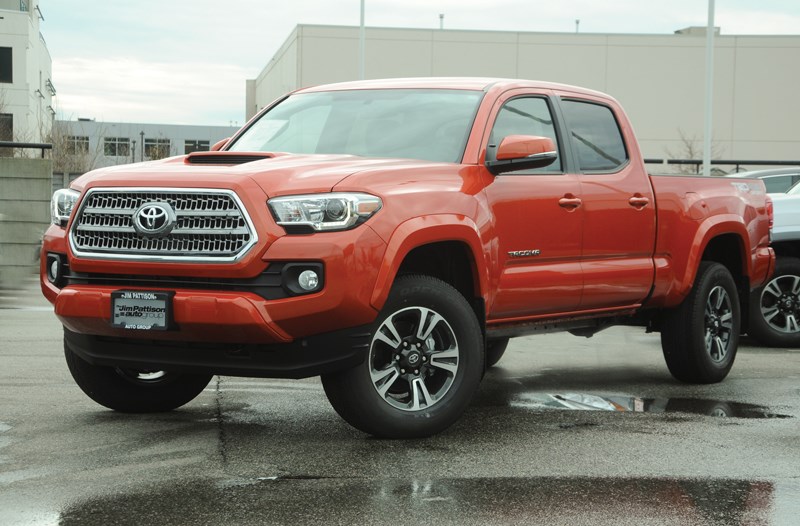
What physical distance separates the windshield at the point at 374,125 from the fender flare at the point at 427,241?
0.55 m

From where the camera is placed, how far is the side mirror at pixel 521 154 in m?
6.62

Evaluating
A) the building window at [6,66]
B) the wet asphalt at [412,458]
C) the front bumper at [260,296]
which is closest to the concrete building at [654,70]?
the building window at [6,66]

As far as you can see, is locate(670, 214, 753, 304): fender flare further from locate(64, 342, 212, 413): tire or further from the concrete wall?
the concrete wall

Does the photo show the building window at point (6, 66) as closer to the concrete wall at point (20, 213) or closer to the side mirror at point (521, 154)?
the concrete wall at point (20, 213)

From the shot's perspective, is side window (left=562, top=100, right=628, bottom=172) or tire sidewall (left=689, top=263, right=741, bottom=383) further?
tire sidewall (left=689, top=263, right=741, bottom=383)

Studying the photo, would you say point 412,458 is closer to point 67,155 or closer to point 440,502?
point 440,502

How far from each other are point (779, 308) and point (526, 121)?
4.74 m

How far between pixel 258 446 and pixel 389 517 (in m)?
1.50

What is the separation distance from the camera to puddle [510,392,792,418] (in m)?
7.44

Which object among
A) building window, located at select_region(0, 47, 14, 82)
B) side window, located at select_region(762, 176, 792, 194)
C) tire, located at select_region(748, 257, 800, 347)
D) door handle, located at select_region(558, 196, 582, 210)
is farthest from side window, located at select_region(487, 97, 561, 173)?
building window, located at select_region(0, 47, 14, 82)

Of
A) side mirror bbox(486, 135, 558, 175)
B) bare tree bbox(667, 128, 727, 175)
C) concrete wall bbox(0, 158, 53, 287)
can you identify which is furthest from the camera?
bare tree bbox(667, 128, 727, 175)

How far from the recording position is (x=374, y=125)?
23.6 feet

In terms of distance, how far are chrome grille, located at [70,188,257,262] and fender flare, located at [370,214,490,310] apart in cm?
67

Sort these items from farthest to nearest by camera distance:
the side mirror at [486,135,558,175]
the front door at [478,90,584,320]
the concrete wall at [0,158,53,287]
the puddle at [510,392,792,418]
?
the concrete wall at [0,158,53,287] < the puddle at [510,392,792,418] < the front door at [478,90,584,320] < the side mirror at [486,135,558,175]
